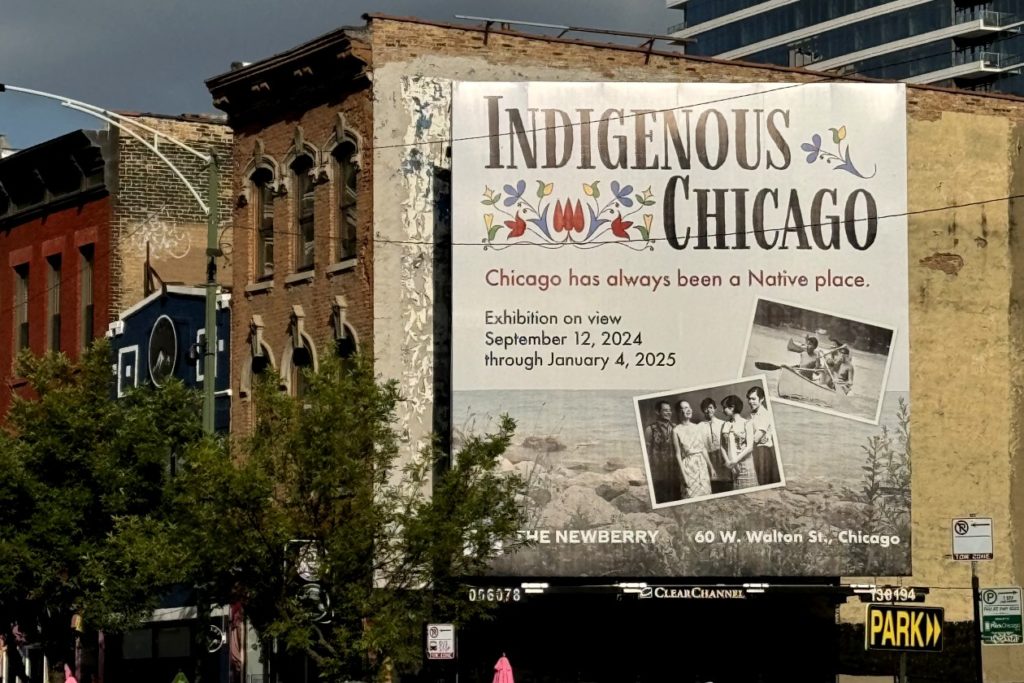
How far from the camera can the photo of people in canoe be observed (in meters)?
34.3

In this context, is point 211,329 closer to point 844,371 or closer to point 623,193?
point 623,193

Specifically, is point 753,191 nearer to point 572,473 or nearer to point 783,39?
point 572,473

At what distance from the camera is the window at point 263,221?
38688 mm

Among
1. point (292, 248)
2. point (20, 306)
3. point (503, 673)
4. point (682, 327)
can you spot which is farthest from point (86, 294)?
point (503, 673)

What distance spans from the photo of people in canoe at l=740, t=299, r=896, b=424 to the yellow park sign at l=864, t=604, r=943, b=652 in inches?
468

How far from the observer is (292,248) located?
124 ft

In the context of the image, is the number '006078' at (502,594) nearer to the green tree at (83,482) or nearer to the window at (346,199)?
the green tree at (83,482)

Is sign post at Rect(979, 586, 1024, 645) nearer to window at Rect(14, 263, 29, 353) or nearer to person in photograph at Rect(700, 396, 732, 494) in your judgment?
person in photograph at Rect(700, 396, 732, 494)

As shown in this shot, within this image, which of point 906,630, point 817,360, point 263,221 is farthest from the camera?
point 263,221

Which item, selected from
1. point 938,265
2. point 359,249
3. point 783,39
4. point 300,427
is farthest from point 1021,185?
point 783,39

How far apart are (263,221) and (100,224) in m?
7.40

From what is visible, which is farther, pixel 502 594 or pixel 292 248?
pixel 292 248

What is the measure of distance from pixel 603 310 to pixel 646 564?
4.40m

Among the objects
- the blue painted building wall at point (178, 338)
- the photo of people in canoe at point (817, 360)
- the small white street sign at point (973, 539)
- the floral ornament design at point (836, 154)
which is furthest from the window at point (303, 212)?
the small white street sign at point (973, 539)
